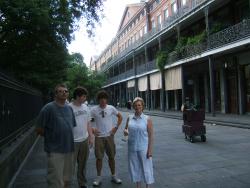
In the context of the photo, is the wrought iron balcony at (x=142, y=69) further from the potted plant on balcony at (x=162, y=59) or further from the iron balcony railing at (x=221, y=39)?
the iron balcony railing at (x=221, y=39)

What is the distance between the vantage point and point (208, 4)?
23.5 meters

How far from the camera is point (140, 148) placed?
561 centimetres

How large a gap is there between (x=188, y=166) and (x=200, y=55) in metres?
17.4

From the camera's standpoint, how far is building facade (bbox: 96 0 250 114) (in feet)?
75.4

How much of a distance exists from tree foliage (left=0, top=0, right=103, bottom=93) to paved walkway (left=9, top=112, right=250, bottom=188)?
3.75 metres

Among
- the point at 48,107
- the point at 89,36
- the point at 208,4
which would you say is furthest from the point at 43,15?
the point at 208,4

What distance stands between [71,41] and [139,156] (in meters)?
11.3

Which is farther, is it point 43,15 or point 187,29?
point 187,29

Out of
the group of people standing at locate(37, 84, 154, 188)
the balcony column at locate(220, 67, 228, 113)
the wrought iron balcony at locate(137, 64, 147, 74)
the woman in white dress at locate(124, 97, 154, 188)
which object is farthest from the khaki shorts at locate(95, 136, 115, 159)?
the wrought iron balcony at locate(137, 64, 147, 74)

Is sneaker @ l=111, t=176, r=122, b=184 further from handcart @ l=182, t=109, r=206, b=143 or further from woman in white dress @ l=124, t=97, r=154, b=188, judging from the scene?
handcart @ l=182, t=109, r=206, b=143

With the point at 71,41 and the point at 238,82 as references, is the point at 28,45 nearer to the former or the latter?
the point at 71,41

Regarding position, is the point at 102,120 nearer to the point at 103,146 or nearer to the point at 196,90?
the point at 103,146

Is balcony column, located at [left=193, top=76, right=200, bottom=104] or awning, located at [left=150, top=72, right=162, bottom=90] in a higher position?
awning, located at [left=150, top=72, right=162, bottom=90]

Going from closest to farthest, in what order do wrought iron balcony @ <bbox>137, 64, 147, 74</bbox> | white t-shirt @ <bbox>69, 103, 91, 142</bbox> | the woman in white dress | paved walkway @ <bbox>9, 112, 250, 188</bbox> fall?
the woman in white dress, white t-shirt @ <bbox>69, 103, 91, 142</bbox>, paved walkway @ <bbox>9, 112, 250, 188</bbox>, wrought iron balcony @ <bbox>137, 64, 147, 74</bbox>
